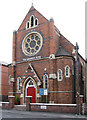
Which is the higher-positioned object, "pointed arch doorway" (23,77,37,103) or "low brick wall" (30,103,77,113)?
"pointed arch doorway" (23,77,37,103)

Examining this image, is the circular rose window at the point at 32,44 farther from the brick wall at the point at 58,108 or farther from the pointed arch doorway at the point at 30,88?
the brick wall at the point at 58,108

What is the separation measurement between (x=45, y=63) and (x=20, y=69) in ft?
18.0

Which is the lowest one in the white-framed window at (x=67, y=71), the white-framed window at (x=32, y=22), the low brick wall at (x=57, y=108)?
the low brick wall at (x=57, y=108)

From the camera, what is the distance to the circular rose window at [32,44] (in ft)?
95.2

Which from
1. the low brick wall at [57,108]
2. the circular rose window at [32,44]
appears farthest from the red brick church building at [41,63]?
the low brick wall at [57,108]

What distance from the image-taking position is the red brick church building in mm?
25328

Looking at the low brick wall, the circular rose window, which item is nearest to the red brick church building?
the circular rose window

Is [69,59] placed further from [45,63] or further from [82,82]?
[82,82]

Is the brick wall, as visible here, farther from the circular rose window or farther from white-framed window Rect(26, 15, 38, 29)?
white-framed window Rect(26, 15, 38, 29)

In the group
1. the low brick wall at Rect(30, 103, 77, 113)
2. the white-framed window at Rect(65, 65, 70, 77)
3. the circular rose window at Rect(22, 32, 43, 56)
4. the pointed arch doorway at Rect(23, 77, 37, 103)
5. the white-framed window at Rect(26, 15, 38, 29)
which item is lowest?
the low brick wall at Rect(30, 103, 77, 113)

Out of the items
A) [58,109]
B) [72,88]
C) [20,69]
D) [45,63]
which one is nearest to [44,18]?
[45,63]

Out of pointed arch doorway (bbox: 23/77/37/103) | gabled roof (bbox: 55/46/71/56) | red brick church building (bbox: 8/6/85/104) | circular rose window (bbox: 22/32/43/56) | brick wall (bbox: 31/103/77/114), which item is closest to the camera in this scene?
brick wall (bbox: 31/103/77/114)

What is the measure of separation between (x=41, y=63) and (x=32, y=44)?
171 inches

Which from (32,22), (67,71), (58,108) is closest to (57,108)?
(58,108)
